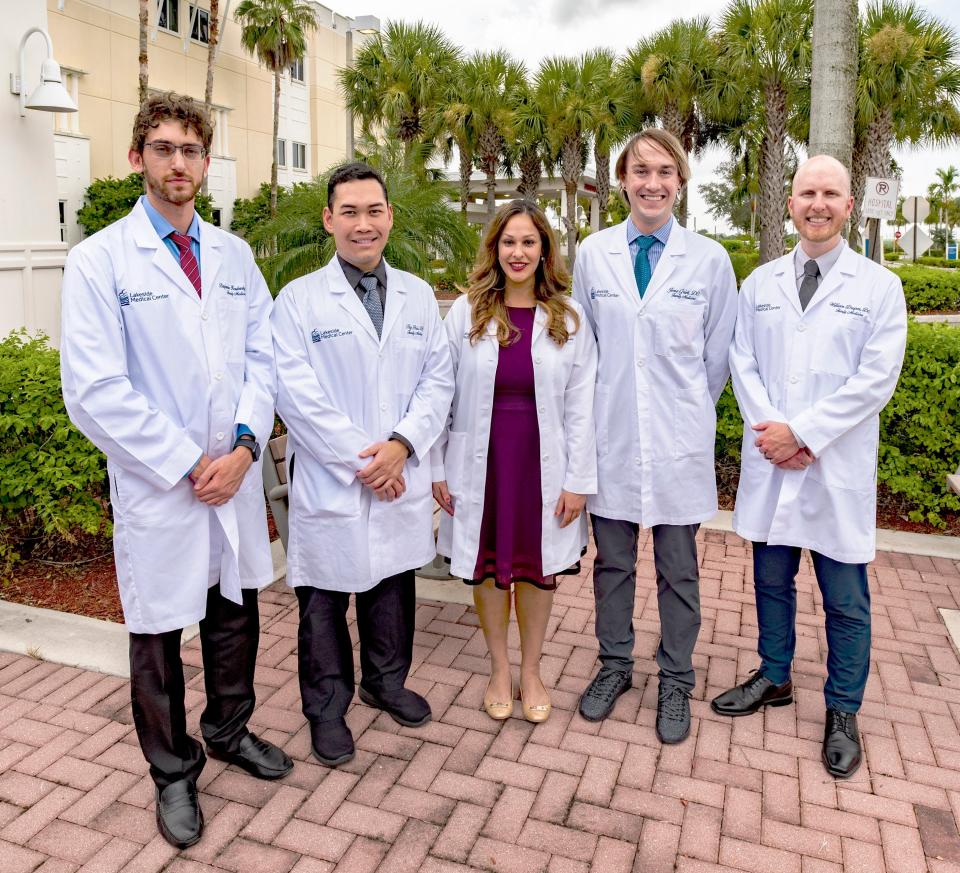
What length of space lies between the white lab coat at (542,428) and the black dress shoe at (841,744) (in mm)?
1129

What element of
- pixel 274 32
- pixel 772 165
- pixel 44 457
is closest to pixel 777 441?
pixel 44 457

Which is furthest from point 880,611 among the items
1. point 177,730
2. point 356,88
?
point 356,88

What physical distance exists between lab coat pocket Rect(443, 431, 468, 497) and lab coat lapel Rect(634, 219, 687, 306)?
0.87 metres

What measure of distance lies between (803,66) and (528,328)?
76.9 ft

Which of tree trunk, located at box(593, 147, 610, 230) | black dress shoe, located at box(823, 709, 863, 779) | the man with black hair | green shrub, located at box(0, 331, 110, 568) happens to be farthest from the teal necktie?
tree trunk, located at box(593, 147, 610, 230)

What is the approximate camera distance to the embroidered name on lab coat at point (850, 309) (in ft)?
10.4

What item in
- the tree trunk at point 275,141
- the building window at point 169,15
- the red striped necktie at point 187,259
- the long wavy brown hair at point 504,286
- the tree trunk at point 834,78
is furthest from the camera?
the tree trunk at point 275,141

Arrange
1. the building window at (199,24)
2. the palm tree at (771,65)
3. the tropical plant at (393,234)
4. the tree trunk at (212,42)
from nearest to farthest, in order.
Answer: the tropical plant at (393,234) → the palm tree at (771,65) → the tree trunk at (212,42) → the building window at (199,24)

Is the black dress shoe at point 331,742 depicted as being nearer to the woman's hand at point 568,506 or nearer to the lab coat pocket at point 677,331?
the woman's hand at point 568,506

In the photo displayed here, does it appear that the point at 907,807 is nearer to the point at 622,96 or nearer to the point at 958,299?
the point at 958,299

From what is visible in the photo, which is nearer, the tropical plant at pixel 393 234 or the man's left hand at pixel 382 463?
the man's left hand at pixel 382 463

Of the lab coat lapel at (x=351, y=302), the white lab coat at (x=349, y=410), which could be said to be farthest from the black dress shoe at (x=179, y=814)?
the lab coat lapel at (x=351, y=302)

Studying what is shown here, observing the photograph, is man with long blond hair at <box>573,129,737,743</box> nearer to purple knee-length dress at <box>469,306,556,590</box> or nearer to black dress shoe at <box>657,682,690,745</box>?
black dress shoe at <box>657,682,690,745</box>

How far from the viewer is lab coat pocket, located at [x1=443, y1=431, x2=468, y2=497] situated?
3410 mm
